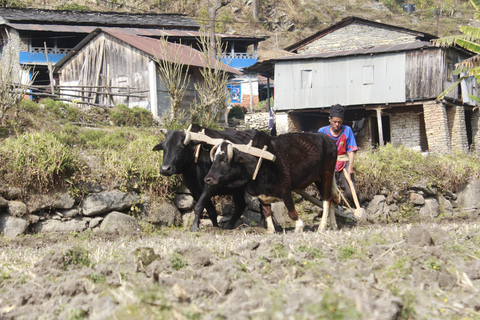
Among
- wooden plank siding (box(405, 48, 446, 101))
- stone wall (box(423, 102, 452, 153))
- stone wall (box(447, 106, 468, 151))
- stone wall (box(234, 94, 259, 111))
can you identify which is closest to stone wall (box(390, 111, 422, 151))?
stone wall (box(423, 102, 452, 153))

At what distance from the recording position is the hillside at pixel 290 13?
5445cm

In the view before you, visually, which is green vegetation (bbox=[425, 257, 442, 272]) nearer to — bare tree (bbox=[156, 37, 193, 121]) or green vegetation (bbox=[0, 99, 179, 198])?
green vegetation (bbox=[0, 99, 179, 198])

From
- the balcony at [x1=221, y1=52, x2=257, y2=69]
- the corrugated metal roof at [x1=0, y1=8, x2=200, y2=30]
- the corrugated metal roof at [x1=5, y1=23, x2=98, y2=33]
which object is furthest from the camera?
the balcony at [x1=221, y1=52, x2=257, y2=69]

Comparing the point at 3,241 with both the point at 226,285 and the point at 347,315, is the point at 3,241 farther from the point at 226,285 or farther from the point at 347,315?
the point at 347,315

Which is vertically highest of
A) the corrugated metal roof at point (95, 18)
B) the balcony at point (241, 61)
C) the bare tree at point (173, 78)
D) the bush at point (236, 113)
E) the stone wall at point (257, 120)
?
the corrugated metal roof at point (95, 18)

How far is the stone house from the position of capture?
27203mm

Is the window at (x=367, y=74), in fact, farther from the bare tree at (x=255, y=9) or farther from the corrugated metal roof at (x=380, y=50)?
the bare tree at (x=255, y=9)

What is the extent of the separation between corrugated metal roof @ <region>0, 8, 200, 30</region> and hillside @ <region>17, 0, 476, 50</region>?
333 inches

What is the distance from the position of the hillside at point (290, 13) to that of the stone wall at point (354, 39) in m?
18.4

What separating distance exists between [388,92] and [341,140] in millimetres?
18778

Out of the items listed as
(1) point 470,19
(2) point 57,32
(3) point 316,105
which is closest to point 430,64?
(3) point 316,105

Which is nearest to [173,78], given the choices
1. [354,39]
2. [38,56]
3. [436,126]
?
[436,126]

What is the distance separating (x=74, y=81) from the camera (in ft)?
94.5

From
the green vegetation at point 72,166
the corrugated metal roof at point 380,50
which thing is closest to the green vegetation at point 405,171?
the green vegetation at point 72,166
